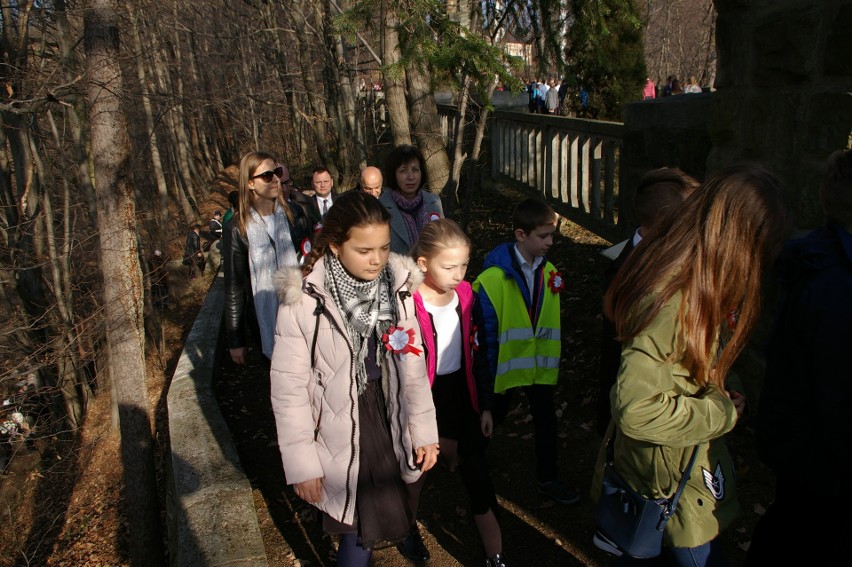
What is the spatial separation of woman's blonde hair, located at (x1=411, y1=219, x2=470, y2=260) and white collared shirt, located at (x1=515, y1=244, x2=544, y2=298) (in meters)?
0.51

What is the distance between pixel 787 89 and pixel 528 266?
157cm

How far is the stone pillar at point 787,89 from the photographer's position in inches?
114

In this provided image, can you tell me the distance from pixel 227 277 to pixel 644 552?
303 centimetres

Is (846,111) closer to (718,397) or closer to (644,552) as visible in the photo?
(718,397)

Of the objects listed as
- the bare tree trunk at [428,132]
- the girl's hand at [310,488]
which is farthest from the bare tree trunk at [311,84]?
the girl's hand at [310,488]

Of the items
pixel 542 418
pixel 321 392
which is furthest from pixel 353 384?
pixel 542 418

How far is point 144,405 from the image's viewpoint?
453cm

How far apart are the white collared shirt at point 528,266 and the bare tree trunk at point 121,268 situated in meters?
2.73

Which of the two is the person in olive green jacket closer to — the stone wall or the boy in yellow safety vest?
the boy in yellow safety vest

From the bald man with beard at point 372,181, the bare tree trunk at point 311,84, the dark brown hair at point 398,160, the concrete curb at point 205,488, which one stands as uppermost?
the bare tree trunk at point 311,84

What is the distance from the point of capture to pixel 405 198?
444cm

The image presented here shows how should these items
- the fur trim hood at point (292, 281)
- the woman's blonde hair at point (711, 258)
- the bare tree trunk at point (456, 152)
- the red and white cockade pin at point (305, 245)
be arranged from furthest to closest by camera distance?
1. the bare tree trunk at point (456, 152)
2. the red and white cockade pin at point (305, 245)
3. the fur trim hood at point (292, 281)
4. the woman's blonde hair at point (711, 258)

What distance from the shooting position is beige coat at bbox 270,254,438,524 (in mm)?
2371

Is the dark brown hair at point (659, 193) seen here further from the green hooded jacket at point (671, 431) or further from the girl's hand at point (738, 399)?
the green hooded jacket at point (671, 431)
